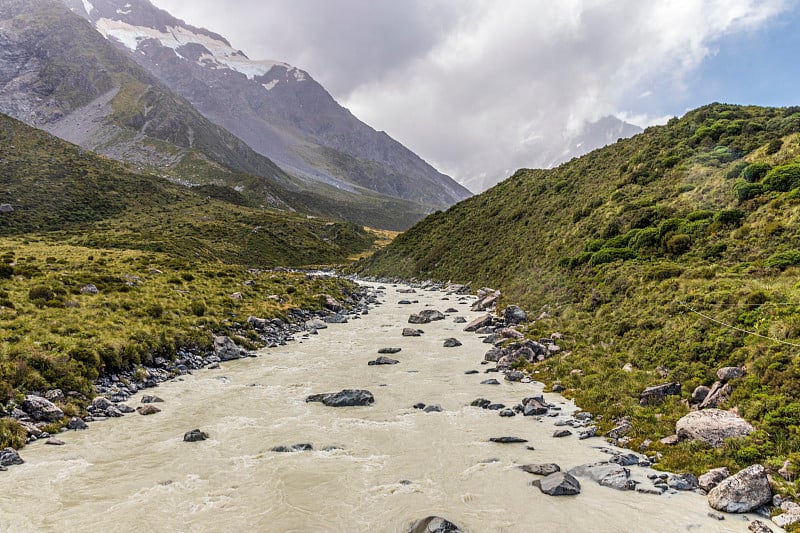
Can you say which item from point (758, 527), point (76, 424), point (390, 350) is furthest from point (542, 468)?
point (390, 350)

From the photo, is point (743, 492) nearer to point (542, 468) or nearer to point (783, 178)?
point (542, 468)

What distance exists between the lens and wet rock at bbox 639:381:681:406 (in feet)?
55.4

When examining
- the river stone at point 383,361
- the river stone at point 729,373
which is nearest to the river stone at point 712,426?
the river stone at point 729,373

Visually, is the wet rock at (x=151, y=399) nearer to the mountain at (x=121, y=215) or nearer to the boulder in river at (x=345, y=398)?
the boulder in river at (x=345, y=398)

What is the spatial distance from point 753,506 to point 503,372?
1446 centimetres

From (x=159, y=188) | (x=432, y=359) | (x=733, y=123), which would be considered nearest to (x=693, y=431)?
(x=432, y=359)

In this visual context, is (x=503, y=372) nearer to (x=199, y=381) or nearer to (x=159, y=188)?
(x=199, y=381)

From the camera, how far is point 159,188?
142125mm

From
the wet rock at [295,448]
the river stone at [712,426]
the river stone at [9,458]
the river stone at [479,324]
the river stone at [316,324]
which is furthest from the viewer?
the river stone at [316,324]

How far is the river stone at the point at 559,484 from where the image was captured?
39.9ft

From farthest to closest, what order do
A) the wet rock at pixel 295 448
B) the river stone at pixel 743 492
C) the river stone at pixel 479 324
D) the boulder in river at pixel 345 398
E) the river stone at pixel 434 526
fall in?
the river stone at pixel 479 324 < the boulder in river at pixel 345 398 < the wet rock at pixel 295 448 < the river stone at pixel 743 492 < the river stone at pixel 434 526

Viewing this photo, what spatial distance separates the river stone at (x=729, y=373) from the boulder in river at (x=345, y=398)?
14.5 m

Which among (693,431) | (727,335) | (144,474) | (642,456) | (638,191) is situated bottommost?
(144,474)

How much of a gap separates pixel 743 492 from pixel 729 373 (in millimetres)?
5968
